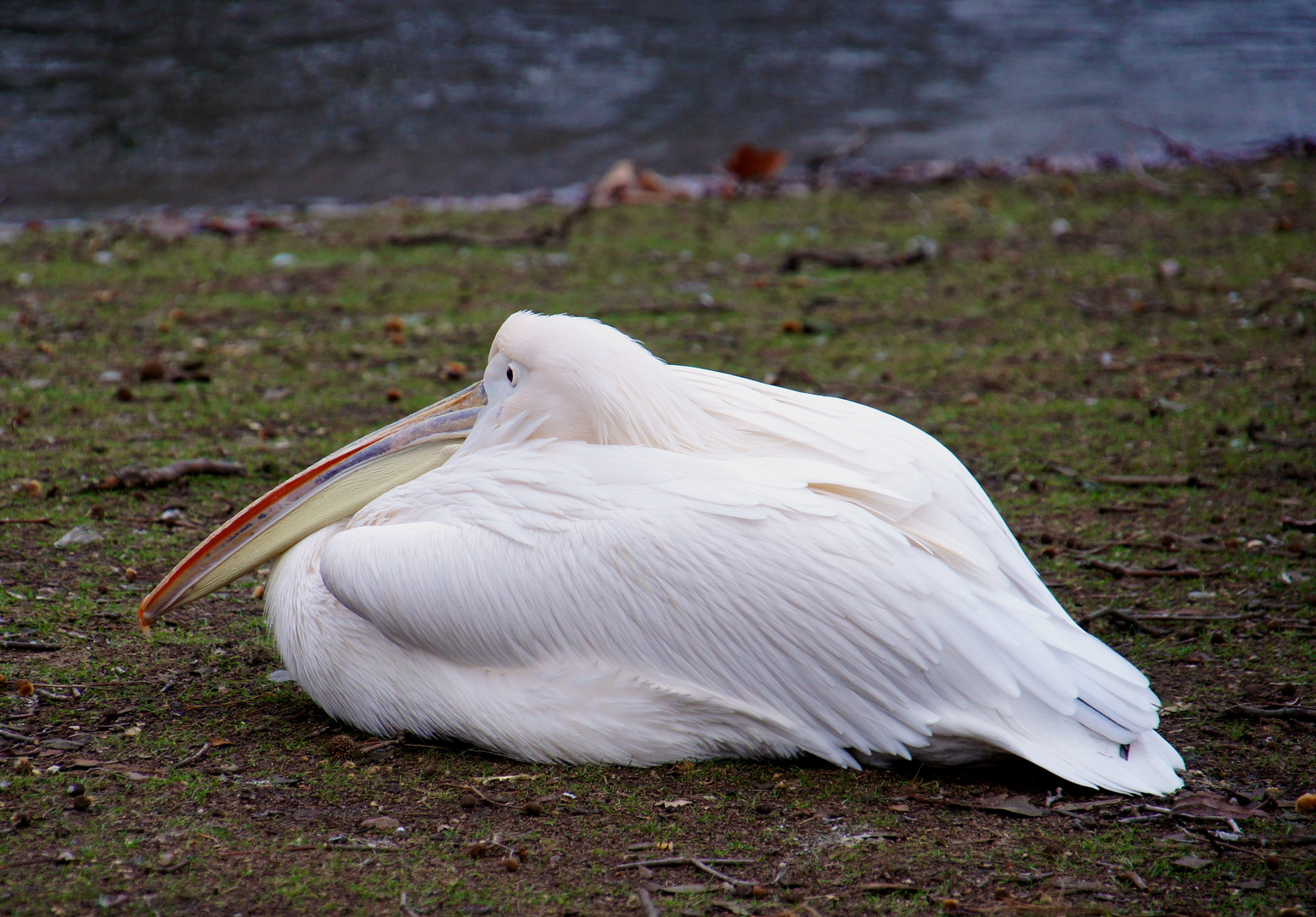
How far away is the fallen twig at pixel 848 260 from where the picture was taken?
7.09m

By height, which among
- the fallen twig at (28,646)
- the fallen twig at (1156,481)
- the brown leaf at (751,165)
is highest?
the brown leaf at (751,165)

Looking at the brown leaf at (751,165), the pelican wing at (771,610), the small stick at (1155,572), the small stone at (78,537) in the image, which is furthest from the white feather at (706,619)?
the brown leaf at (751,165)

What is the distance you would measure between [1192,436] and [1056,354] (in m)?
1.08

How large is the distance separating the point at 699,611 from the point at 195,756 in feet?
3.86

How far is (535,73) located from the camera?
13000mm

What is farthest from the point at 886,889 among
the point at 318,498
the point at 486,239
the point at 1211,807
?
the point at 486,239

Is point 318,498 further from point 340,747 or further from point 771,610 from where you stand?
point 771,610

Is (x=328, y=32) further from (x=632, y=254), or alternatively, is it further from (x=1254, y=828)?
(x=1254, y=828)

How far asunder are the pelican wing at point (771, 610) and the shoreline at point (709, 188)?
609cm

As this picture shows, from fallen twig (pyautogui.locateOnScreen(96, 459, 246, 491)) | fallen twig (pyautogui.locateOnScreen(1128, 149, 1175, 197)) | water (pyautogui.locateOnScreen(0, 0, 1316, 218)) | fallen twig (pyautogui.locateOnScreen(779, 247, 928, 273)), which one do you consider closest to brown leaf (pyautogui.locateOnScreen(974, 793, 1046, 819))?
fallen twig (pyautogui.locateOnScreen(96, 459, 246, 491))

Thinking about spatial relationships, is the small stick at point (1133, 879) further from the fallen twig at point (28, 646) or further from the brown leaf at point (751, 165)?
the brown leaf at point (751, 165)

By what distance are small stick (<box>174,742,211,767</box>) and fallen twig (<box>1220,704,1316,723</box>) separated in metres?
2.42

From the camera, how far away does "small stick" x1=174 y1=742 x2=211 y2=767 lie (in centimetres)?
267

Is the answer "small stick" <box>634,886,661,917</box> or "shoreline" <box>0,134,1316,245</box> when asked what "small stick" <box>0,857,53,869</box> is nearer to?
"small stick" <box>634,886,661,917</box>
